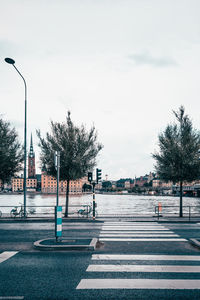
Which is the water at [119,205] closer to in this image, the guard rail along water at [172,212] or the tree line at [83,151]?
the guard rail along water at [172,212]

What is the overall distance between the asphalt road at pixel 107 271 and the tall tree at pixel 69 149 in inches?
422

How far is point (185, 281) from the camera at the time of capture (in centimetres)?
636

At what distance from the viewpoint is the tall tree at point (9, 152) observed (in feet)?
71.5

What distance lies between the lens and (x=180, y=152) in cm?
2128

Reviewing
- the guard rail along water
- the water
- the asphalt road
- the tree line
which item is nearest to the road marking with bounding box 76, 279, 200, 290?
the asphalt road

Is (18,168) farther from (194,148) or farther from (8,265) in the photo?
(8,265)

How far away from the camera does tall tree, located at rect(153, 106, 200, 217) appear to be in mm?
21297

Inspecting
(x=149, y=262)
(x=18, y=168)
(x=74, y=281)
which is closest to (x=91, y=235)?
(x=149, y=262)

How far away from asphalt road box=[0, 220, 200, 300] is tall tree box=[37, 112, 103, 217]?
10.7 metres

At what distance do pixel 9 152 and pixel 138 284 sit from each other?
18.0m

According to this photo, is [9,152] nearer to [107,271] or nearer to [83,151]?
[83,151]

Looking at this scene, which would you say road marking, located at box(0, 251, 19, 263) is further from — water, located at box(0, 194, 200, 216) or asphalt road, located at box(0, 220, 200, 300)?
water, located at box(0, 194, 200, 216)

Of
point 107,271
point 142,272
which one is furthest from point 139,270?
point 107,271

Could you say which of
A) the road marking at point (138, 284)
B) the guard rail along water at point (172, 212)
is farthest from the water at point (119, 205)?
the road marking at point (138, 284)
